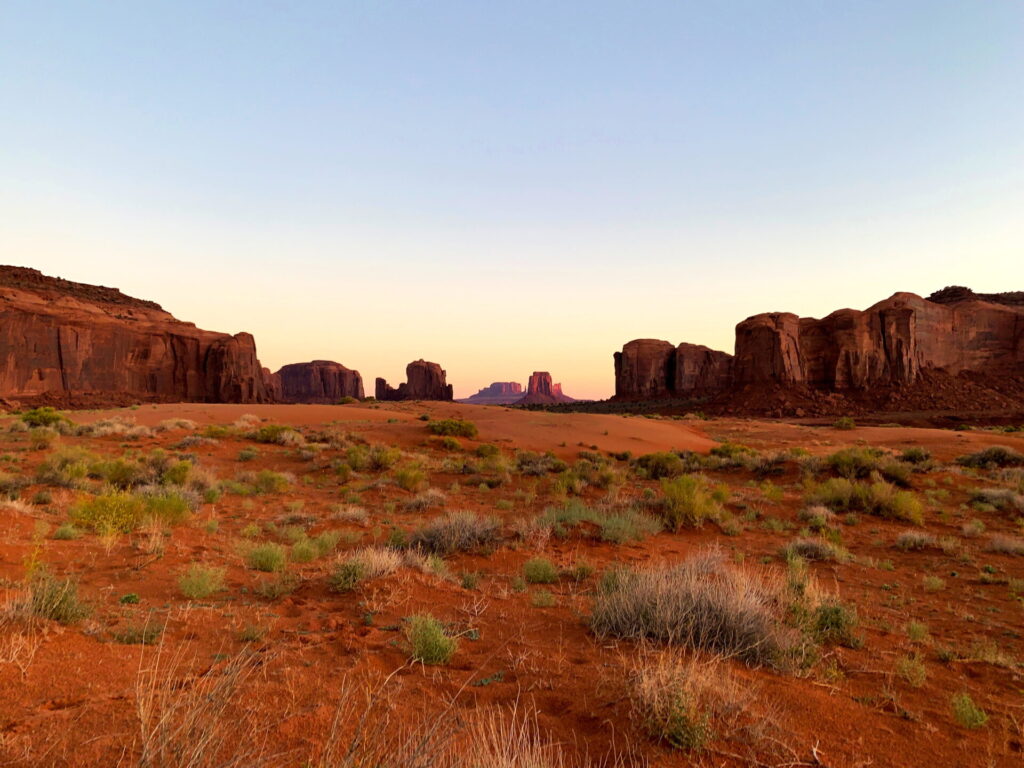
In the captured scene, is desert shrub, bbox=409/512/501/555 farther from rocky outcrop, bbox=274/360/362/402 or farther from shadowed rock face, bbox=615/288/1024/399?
rocky outcrop, bbox=274/360/362/402

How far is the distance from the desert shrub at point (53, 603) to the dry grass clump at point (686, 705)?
173 inches

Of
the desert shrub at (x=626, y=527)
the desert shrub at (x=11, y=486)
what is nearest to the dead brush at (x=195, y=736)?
the desert shrub at (x=626, y=527)

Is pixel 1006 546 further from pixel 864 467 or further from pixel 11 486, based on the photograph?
pixel 11 486

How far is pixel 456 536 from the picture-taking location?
7.77m

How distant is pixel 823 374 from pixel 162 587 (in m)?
77.0

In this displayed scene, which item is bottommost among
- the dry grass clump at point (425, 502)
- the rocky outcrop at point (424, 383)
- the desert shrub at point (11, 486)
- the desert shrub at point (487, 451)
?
the dry grass clump at point (425, 502)

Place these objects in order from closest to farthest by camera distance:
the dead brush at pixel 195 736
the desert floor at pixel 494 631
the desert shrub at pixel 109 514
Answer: the dead brush at pixel 195 736, the desert floor at pixel 494 631, the desert shrub at pixel 109 514

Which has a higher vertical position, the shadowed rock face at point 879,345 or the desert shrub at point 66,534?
the shadowed rock face at point 879,345

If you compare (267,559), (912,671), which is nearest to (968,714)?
(912,671)

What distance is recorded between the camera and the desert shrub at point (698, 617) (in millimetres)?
3842

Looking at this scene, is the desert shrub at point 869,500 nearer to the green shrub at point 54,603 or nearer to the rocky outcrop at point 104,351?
the green shrub at point 54,603

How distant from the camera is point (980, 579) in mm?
7227

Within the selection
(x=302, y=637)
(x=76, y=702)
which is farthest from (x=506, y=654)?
(x=76, y=702)

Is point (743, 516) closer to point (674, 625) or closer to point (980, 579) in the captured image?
point (980, 579)
